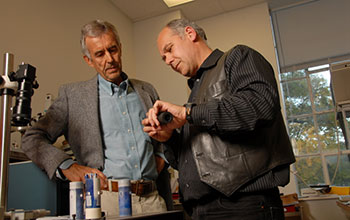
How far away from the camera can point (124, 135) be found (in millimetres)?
1607

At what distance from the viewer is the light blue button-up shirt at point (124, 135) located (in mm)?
1527

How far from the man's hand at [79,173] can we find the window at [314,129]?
3098 mm

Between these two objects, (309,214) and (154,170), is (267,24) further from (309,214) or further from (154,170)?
(154,170)

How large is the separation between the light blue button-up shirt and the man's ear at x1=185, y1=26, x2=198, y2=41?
0.47 meters

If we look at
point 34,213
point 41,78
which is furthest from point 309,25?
point 34,213

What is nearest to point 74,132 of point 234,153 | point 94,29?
point 94,29

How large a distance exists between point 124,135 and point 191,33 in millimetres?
593

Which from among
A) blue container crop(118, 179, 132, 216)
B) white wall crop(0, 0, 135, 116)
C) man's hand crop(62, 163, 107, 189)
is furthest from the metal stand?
white wall crop(0, 0, 135, 116)

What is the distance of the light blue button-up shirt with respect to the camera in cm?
153

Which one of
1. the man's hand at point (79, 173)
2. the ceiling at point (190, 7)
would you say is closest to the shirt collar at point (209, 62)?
the man's hand at point (79, 173)

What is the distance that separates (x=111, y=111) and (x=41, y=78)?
1.43 m

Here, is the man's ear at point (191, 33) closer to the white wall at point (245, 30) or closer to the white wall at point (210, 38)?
the white wall at point (210, 38)

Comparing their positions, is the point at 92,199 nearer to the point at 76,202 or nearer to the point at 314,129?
the point at 76,202

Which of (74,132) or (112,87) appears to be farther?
(112,87)
